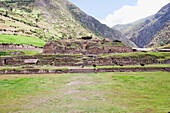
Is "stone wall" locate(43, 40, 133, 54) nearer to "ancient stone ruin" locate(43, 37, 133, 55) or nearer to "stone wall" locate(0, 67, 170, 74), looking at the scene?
"ancient stone ruin" locate(43, 37, 133, 55)

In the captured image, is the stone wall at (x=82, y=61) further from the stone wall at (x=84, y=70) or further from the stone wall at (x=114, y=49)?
the stone wall at (x=114, y=49)

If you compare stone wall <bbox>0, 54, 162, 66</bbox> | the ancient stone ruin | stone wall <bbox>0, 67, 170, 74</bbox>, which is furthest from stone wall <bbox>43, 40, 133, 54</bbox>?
stone wall <bbox>0, 67, 170, 74</bbox>

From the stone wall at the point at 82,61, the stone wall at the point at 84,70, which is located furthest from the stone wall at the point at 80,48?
the stone wall at the point at 84,70

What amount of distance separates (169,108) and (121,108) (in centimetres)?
219

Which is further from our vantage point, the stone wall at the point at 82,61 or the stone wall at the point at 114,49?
the stone wall at the point at 114,49

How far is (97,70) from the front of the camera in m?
22.0

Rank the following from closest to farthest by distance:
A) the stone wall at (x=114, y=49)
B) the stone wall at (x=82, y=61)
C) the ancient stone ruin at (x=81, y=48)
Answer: the stone wall at (x=82, y=61), the ancient stone ruin at (x=81, y=48), the stone wall at (x=114, y=49)

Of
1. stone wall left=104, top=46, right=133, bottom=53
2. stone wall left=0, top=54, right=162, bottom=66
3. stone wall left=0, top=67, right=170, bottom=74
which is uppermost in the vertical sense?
stone wall left=104, top=46, right=133, bottom=53

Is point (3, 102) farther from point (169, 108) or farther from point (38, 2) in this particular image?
point (38, 2)

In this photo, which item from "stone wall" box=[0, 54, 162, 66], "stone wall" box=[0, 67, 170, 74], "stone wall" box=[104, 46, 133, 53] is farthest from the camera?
"stone wall" box=[104, 46, 133, 53]

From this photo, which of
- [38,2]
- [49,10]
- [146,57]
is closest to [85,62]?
[146,57]

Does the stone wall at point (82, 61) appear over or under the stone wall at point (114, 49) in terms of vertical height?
under

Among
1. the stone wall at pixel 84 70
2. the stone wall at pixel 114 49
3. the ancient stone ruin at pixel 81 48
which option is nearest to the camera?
the stone wall at pixel 84 70

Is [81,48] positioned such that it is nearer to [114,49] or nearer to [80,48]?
[80,48]
